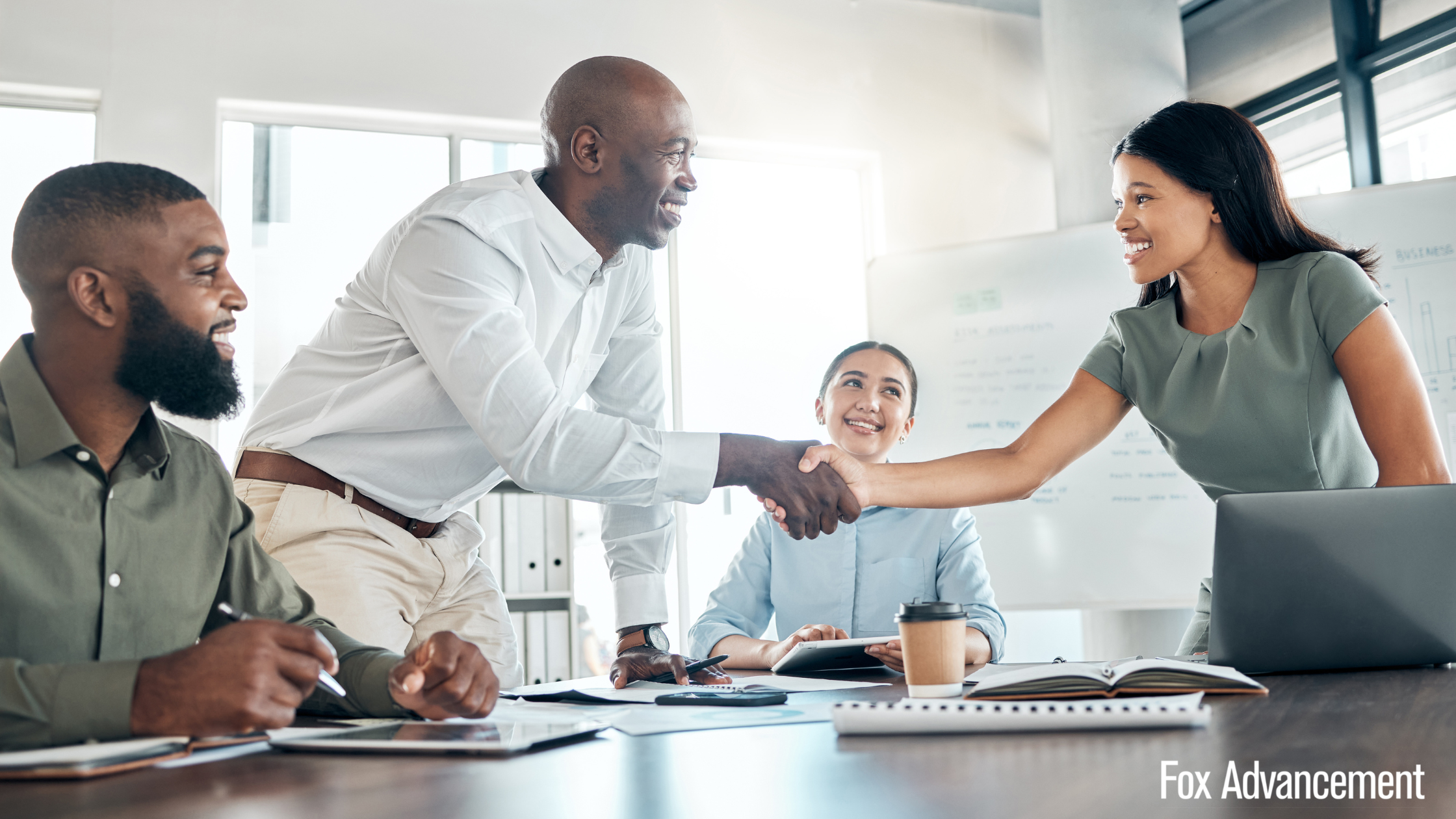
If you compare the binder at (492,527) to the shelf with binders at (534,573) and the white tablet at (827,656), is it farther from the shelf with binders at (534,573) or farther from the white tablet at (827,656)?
the white tablet at (827,656)

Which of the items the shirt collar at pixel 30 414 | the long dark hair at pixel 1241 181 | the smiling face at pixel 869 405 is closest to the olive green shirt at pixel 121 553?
the shirt collar at pixel 30 414

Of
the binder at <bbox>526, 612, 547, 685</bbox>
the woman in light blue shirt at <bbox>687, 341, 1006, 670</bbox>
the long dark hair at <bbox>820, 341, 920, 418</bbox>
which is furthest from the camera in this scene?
the binder at <bbox>526, 612, 547, 685</bbox>

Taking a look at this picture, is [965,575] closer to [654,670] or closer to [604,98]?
[654,670]

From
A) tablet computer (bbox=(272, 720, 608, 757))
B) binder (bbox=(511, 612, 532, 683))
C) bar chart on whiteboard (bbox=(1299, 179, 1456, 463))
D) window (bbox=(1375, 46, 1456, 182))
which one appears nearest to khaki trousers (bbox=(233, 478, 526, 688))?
tablet computer (bbox=(272, 720, 608, 757))

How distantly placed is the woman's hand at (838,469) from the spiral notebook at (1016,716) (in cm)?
103

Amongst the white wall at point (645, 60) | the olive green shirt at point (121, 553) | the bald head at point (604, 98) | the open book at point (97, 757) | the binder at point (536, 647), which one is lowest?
the binder at point (536, 647)

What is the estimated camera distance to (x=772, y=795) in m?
0.62

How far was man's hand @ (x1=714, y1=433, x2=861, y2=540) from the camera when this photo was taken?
1.79 meters

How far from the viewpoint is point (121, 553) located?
1.09 meters

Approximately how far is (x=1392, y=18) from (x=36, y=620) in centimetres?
468

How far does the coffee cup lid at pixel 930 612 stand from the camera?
107 cm

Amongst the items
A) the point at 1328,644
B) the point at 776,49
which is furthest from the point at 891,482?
the point at 776,49

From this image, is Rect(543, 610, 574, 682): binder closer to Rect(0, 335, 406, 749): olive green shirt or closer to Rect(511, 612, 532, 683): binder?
Rect(511, 612, 532, 683): binder

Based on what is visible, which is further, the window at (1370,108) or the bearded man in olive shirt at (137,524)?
the window at (1370,108)
